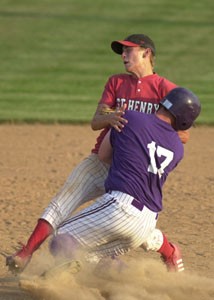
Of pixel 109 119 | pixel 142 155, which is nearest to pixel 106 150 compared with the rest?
pixel 109 119

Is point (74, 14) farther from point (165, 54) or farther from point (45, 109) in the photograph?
point (45, 109)

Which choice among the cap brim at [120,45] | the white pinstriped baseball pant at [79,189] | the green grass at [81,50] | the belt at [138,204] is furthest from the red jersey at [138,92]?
the green grass at [81,50]

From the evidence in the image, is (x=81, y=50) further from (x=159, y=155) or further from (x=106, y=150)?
(x=159, y=155)

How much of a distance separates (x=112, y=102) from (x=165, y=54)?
1293 centimetres

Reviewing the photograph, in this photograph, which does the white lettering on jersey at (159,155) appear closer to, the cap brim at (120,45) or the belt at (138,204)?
the belt at (138,204)

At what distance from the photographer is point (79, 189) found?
5.62 metres

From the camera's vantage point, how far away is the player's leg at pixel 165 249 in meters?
5.41

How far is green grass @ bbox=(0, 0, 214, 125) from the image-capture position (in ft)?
44.4

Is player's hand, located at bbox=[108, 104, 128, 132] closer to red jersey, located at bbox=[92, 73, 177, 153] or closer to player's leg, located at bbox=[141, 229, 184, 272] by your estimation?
red jersey, located at bbox=[92, 73, 177, 153]

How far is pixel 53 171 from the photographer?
9.30 meters

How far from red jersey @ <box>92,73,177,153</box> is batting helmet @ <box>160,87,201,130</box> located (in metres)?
0.42

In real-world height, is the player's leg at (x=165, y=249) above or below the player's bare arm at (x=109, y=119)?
below

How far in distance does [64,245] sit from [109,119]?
97 centimetres

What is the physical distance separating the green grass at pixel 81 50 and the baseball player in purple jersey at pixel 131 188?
23.6 ft
